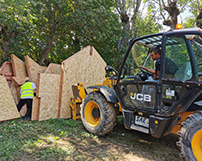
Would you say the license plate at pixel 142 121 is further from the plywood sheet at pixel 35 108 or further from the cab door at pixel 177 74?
the plywood sheet at pixel 35 108

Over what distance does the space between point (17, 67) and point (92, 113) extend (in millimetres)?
4077

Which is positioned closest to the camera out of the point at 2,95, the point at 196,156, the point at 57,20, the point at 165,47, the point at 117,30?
the point at 196,156

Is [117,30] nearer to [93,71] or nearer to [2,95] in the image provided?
[93,71]

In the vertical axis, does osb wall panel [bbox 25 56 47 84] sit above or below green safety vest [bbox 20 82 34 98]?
above

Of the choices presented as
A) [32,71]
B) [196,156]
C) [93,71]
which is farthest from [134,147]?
[32,71]

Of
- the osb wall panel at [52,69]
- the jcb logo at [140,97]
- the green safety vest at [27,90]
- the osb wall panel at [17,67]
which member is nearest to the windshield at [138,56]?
the jcb logo at [140,97]

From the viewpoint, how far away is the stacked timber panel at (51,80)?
18.1ft

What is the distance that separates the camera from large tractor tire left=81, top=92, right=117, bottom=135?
4.04 meters

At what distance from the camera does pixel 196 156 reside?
2541 mm

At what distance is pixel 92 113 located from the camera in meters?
4.68

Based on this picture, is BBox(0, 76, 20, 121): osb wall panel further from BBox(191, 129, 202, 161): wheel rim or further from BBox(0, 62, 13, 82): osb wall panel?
BBox(191, 129, 202, 161): wheel rim

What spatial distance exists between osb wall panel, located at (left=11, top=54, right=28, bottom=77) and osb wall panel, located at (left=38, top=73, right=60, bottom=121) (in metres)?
1.65

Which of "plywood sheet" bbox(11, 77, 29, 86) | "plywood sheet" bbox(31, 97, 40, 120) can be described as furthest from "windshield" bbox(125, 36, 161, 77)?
"plywood sheet" bbox(11, 77, 29, 86)

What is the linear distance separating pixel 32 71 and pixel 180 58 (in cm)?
564
